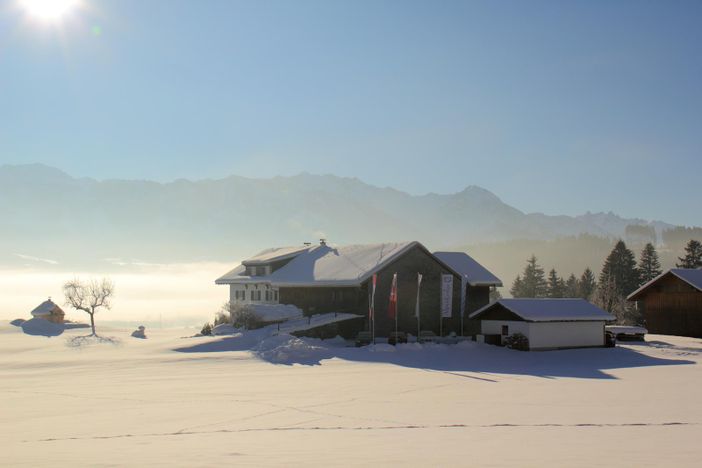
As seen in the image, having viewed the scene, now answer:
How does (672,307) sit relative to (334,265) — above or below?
below

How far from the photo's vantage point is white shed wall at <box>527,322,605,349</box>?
44719mm

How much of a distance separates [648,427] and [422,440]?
21.4 feet

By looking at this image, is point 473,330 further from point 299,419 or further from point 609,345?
point 299,419

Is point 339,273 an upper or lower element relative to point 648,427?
upper

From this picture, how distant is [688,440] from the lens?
15.7 metres

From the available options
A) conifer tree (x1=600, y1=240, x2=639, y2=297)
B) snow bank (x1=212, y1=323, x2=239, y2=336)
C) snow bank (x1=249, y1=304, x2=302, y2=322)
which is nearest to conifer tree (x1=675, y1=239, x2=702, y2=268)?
conifer tree (x1=600, y1=240, x2=639, y2=297)

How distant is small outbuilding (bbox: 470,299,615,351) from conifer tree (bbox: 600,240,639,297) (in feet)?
149

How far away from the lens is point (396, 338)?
45438 mm

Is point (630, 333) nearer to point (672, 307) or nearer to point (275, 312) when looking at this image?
point (672, 307)

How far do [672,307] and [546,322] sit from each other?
69.7ft

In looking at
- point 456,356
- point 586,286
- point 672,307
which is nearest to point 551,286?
point 586,286

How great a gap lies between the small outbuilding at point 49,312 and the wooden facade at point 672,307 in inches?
2097

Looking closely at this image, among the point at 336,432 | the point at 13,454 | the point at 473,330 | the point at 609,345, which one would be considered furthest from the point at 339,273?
the point at 13,454

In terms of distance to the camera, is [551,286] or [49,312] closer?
[49,312]
